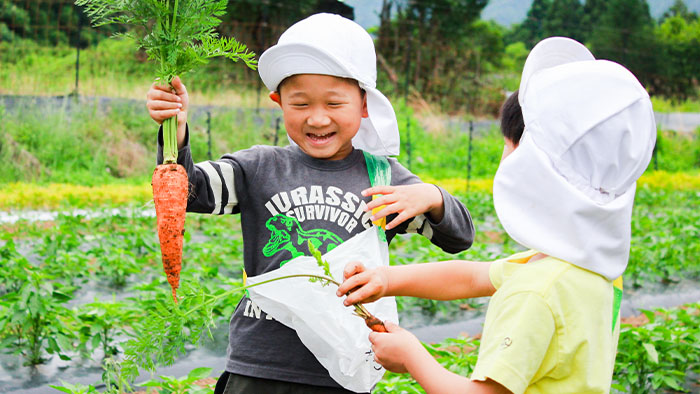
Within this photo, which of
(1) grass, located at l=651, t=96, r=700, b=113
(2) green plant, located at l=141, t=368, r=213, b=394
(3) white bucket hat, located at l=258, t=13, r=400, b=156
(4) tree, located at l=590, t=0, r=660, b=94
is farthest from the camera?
(4) tree, located at l=590, t=0, r=660, b=94

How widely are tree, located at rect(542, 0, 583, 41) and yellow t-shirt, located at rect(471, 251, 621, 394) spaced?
66.4ft

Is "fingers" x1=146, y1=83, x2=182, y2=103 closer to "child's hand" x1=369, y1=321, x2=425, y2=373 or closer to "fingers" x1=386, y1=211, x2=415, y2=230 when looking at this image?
"fingers" x1=386, y1=211, x2=415, y2=230

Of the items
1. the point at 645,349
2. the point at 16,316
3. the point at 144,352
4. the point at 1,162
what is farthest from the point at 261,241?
the point at 1,162

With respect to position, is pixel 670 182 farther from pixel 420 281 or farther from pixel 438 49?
pixel 420 281

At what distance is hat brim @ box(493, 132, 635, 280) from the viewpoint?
128 cm

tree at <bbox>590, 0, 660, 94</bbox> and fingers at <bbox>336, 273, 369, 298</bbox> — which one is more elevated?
tree at <bbox>590, 0, 660, 94</bbox>

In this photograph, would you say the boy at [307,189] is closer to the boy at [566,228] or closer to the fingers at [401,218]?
the fingers at [401,218]

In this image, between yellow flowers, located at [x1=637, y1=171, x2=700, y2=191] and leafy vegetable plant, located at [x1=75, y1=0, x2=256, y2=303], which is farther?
yellow flowers, located at [x1=637, y1=171, x2=700, y2=191]

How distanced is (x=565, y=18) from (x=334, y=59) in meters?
22.4

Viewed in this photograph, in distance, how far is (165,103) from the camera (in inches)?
64.1

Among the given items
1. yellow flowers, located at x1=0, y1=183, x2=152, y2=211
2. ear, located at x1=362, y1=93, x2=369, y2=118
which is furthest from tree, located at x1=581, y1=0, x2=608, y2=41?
ear, located at x1=362, y1=93, x2=369, y2=118

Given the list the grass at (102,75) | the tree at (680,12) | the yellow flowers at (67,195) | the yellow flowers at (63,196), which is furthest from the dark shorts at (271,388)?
the tree at (680,12)

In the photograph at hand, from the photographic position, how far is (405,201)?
1.76 m

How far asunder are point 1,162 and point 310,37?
314 inches
